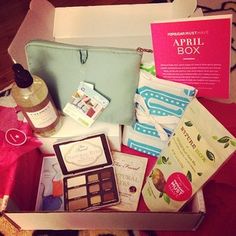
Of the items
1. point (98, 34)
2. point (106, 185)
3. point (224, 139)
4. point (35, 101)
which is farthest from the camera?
point (98, 34)

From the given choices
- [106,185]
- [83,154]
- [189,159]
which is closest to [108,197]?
[106,185]

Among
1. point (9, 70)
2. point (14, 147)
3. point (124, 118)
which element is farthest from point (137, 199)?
point (9, 70)

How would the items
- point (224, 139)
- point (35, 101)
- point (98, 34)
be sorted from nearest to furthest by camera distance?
point (224, 139) → point (35, 101) → point (98, 34)

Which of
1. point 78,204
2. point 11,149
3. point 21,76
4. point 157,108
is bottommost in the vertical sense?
point 78,204

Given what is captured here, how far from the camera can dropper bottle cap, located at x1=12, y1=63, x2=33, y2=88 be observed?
0.67 m

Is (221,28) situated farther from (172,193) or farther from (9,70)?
(9,70)

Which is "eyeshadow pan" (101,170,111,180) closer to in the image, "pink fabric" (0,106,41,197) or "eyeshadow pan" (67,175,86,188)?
"eyeshadow pan" (67,175,86,188)

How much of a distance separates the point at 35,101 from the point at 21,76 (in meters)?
0.08

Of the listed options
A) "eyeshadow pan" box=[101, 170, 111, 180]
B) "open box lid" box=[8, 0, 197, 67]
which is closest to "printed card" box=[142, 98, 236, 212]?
"eyeshadow pan" box=[101, 170, 111, 180]

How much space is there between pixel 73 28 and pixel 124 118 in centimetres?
37

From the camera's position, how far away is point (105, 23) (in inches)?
39.2

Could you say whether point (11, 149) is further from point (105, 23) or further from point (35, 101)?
point (105, 23)

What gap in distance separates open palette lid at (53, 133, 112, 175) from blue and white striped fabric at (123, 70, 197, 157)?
0.30 ft

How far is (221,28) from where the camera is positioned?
2.13ft
